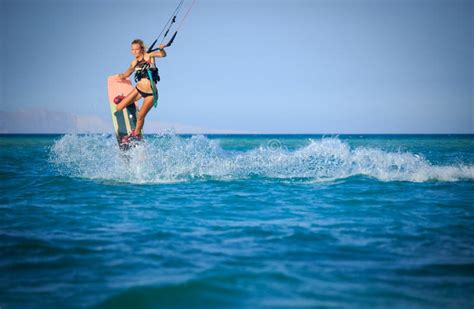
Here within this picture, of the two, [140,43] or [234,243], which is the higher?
[140,43]

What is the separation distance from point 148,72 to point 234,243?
6.45 m

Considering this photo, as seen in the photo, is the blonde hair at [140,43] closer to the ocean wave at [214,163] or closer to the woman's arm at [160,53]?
the woman's arm at [160,53]

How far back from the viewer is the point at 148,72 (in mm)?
9977

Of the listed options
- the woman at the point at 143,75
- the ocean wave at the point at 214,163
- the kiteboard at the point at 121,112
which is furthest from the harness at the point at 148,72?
the ocean wave at the point at 214,163

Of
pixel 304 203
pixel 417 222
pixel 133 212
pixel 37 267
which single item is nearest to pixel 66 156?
pixel 133 212

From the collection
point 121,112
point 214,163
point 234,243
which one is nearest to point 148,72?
point 121,112

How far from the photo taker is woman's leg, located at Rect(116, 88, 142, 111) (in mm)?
10721

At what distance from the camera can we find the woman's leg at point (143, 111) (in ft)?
34.4

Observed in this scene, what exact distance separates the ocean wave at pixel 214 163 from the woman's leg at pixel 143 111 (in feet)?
1.59

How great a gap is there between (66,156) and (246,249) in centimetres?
1309

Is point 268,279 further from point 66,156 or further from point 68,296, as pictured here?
point 66,156

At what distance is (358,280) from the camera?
12.5 ft

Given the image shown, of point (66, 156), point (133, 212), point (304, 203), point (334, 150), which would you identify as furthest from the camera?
point (66, 156)

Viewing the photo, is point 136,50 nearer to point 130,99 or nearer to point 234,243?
point 130,99
